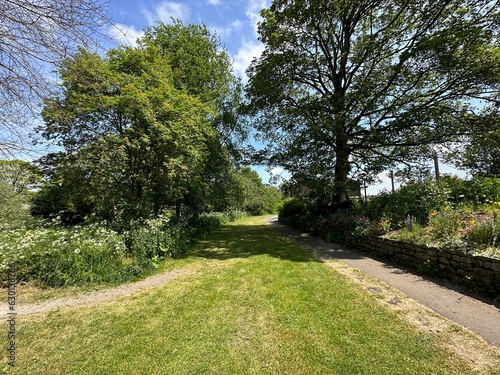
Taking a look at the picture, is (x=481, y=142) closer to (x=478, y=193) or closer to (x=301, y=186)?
(x=478, y=193)

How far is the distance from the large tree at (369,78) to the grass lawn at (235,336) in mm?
6420

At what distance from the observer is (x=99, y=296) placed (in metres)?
4.34

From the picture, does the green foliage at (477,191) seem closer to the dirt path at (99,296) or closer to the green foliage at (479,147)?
the green foliage at (479,147)

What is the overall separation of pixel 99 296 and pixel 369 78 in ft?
37.9

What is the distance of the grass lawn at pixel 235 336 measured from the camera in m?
2.40

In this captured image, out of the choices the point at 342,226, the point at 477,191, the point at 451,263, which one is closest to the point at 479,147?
the point at 477,191

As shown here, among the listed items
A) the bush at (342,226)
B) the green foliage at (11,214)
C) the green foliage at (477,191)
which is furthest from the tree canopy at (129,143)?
the green foliage at (477,191)

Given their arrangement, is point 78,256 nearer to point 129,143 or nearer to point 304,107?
point 129,143

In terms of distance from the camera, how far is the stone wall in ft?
12.0

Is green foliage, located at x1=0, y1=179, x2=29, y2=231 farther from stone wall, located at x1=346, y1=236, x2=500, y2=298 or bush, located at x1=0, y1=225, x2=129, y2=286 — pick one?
stone wall, located at x1=346, y1=236, x2=500, y2=298

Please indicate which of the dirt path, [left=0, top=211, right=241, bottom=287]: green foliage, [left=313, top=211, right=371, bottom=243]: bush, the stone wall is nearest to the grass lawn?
the dirt path

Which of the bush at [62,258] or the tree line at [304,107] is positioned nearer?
the bush at [62,258]

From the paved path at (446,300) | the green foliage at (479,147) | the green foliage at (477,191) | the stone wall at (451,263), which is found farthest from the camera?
the green foliage at (479,147)

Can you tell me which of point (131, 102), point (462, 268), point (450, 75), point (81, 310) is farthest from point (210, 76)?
point (462, 268)
